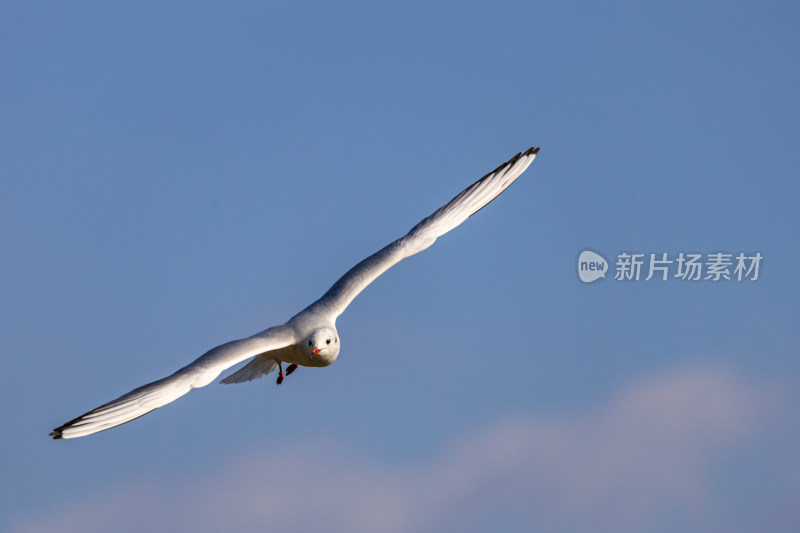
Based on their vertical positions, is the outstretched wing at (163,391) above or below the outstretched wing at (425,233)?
below

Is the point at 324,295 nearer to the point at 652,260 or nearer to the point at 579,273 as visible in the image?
the point at 579,273

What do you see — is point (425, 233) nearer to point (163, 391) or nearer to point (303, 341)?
point (303, 341)

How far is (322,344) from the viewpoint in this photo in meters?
24.8

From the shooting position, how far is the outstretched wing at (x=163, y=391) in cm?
2183

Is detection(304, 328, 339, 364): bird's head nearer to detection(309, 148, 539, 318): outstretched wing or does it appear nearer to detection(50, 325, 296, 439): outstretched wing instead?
detection(50, 325, 296, 439): outstretched wing

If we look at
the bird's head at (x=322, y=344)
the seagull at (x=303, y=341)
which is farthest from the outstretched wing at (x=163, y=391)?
the bird's head at (x=322, y=344)

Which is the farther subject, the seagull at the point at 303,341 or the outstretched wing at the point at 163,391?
the seagull at the point at 303,341

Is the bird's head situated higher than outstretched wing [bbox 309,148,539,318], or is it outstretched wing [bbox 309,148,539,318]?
outstretched wing [bbox 309,148,539,318]

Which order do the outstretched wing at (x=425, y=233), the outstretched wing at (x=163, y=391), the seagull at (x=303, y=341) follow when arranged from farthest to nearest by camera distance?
the outstretched wing at (x=425, y=233) < the seagull at (x=303, y=341) < the outstretched wing at (x=163, y=391)

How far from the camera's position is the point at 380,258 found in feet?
93.1

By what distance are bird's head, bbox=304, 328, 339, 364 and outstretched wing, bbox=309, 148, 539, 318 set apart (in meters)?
1.17

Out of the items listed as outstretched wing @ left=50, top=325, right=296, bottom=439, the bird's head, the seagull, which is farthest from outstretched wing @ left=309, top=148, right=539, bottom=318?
outstretched wing @ left=50, top=325, right=296, bottom=439

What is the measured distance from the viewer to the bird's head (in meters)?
24.8

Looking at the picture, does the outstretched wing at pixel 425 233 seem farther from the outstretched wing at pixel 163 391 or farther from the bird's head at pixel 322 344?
the outstretched wing at pixel 163 391
